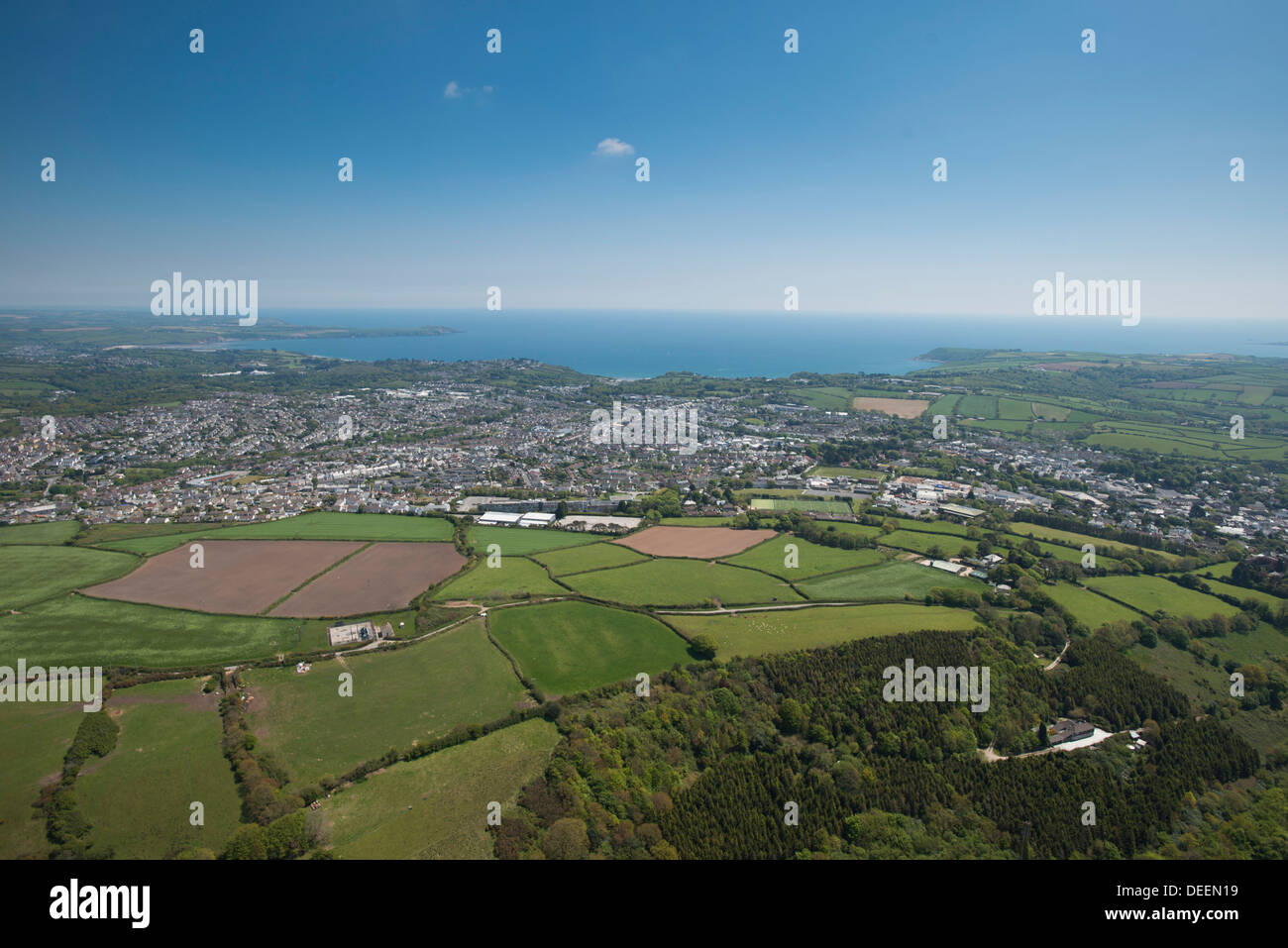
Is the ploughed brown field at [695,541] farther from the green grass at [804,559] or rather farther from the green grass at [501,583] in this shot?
the green grass at [501,583]

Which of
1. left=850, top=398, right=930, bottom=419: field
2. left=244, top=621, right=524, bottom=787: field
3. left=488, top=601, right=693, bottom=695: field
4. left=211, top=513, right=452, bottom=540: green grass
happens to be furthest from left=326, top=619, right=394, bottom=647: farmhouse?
left=850, top=398, right=930, bottom=419: field

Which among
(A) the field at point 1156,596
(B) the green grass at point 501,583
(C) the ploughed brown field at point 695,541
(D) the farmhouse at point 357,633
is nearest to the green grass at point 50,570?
(D) the farmhouse at point 357,633

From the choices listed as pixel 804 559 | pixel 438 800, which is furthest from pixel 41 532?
pixel 804 559

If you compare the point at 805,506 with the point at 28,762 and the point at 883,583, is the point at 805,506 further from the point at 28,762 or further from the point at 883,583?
the point at 28,762

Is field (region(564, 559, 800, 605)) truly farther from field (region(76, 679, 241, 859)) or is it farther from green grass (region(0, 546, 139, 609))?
green grass (region(0, 546, 139, 609))

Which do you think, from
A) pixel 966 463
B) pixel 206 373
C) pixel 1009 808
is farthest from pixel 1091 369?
pixel 206 373

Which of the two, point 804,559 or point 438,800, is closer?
point 438,800
